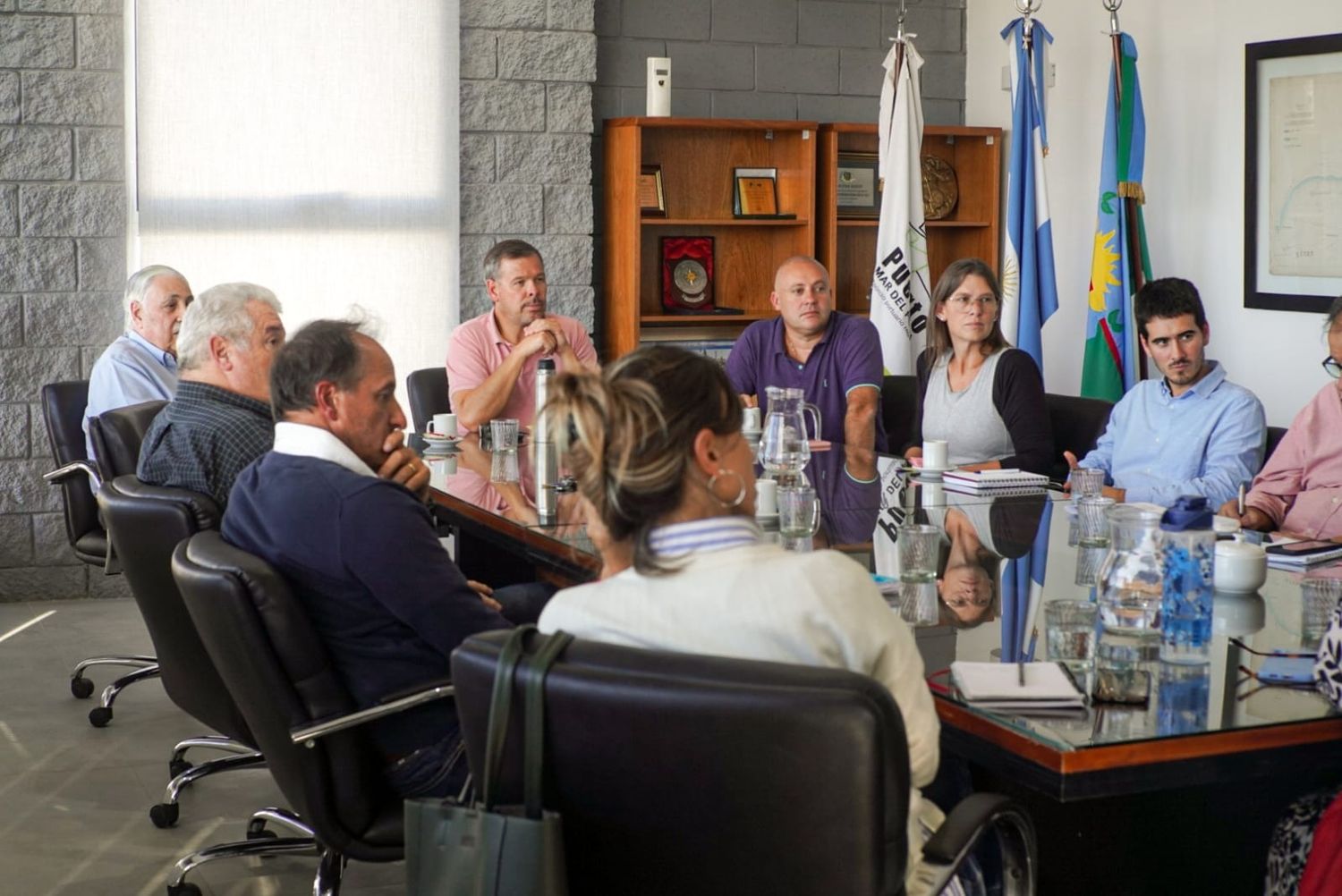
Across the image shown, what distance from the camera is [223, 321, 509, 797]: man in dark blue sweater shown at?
217 centimetres

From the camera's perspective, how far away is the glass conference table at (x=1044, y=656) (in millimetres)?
1669

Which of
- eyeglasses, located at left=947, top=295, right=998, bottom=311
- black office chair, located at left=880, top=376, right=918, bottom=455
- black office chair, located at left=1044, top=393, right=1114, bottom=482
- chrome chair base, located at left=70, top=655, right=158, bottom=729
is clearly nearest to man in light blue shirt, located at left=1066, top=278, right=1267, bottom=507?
black office chair, located at left=1044, top=393, right=1114, bottom=482

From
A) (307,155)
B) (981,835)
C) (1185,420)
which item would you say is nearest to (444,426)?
(307,155)

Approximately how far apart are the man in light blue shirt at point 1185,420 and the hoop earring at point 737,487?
2139 millimetres

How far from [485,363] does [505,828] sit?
331 centimetres

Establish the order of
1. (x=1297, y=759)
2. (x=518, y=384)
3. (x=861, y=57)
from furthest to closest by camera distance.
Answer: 1. (x=861, y=57)
2. (x=518, y=384)
3. (x=1297, y=759)

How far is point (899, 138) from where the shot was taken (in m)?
5.76

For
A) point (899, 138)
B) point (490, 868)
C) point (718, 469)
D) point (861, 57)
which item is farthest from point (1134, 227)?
point (490, 868)

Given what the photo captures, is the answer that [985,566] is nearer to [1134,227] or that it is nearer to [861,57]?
[1134,227]

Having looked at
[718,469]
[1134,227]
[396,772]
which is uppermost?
[1134,227]

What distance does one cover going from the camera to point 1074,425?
4418mm

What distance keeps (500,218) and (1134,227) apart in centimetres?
227

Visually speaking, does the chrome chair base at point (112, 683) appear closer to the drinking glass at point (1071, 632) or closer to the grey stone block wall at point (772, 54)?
the drinking glass at point (1071, 632)

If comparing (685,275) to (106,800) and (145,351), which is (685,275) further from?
(106,800)
